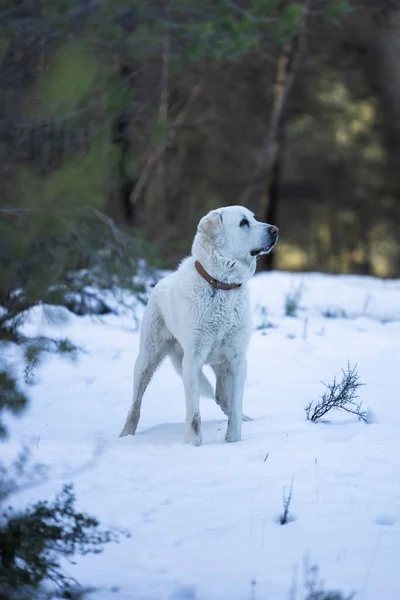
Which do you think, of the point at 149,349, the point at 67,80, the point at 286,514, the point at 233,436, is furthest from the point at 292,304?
the point at 67,80

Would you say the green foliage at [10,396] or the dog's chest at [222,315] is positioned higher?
the green foliage at [10,396]

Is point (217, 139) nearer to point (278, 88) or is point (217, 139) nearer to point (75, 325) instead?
point (278, 88)

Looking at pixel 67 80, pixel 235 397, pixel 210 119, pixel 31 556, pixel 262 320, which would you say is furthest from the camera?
pixel 210 119

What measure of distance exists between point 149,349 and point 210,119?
46.3 ft

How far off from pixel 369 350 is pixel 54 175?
5114 millimetres

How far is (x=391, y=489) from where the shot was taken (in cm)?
406

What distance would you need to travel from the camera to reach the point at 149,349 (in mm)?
6039

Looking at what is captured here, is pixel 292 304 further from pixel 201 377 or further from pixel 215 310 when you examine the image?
pixel 215 310

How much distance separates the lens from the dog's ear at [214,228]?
5645mm

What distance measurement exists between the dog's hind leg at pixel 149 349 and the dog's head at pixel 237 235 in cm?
73

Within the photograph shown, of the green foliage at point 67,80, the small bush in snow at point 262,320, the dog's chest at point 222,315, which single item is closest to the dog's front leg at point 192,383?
the dog's chest at point 222,315

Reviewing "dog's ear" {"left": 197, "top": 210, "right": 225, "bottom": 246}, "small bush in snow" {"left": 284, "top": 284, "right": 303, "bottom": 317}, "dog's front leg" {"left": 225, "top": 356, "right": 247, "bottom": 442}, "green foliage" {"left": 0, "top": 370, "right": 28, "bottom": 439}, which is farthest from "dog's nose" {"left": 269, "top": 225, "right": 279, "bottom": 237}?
"small bush in snow" {"left": 284, "top": 284, "right": 303, "bottom": 317}

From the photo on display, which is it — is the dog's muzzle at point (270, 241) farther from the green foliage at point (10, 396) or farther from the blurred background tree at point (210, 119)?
the green foliage at point (10, 396)

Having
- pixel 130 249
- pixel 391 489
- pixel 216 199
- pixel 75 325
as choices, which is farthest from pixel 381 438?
pixel 216 199
